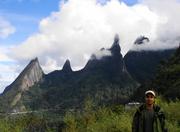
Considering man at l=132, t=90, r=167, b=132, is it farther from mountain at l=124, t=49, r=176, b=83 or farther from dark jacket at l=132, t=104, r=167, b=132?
mountain at l=124, t=49, r=176, b=83

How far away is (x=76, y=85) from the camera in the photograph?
5571 inches

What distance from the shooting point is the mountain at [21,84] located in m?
165

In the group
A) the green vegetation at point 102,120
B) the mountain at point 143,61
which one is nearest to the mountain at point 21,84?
the mountain at point 143,61

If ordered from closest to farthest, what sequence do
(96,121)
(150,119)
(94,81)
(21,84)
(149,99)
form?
(149,99)
(150,119)
(96,121)
(94,81)
(21,84)

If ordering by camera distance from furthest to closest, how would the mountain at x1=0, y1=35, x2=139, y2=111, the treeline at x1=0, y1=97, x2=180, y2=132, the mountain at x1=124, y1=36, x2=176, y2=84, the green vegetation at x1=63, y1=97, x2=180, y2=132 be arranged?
the mountain at x1=124, y1=36, x2=176, y2=84 → the mountain at x1=0, y1=35, x2=139, y2=111 → the treeline at x1=0, y1=97, x2=180, y2=132 → the green vegetation at x1=63, y1=97, x2=180, y2=132

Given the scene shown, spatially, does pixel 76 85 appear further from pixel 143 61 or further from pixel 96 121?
pixel 96 121

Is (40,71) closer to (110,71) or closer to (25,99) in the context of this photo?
(25,99)

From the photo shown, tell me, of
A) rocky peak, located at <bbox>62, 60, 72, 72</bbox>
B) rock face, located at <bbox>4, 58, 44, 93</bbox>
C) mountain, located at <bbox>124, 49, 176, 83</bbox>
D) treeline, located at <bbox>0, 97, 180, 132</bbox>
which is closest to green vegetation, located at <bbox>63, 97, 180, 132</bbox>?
treeline, located at <bbox>0, 97, 180, 132</bbox>

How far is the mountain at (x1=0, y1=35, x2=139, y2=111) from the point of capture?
404ft

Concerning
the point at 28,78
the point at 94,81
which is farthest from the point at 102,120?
Result: the point at 28,78

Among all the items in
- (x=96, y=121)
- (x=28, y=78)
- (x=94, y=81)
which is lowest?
(x=96, y=121)

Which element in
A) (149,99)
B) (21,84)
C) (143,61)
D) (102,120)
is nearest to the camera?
(149,99)

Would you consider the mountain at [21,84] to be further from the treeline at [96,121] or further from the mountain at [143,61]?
the treeline at [96,121]

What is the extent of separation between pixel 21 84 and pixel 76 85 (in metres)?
48.2
